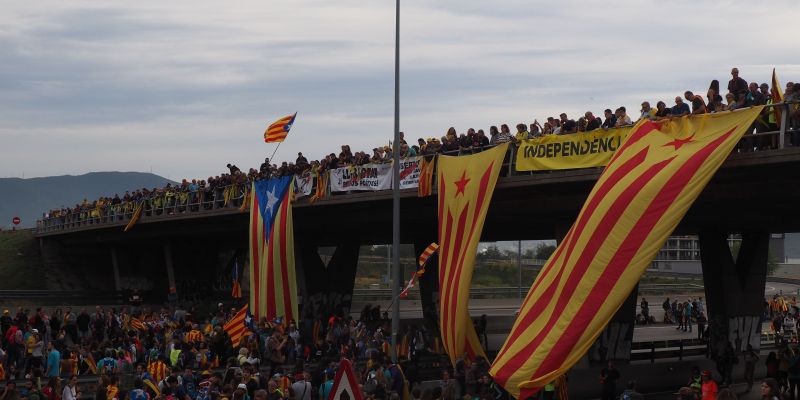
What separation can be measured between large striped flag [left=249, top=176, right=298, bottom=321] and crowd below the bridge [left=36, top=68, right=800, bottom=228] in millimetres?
1335

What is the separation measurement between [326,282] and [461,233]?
19.9m

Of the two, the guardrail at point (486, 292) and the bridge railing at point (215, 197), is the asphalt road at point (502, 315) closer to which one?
the guardrail at point (486, 292)

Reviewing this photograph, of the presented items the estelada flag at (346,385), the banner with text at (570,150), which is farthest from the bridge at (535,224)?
the estelada flag at (346,385)

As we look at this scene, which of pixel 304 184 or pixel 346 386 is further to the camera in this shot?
pixel 304 184

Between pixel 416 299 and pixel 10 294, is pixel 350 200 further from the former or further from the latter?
pixel 416 299

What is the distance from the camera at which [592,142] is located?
24.0 meters

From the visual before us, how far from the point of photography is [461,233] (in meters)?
26.1

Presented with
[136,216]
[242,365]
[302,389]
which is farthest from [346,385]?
[136,216]

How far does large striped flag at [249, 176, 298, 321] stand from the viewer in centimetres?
3375

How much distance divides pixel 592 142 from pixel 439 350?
42.5 feet

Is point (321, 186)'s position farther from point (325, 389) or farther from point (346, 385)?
point (346, 385)

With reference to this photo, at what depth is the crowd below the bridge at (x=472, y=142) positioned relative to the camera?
68.7ft

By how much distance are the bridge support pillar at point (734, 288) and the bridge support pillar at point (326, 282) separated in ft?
52.5

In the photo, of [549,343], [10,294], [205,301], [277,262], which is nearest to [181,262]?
[205,301]
